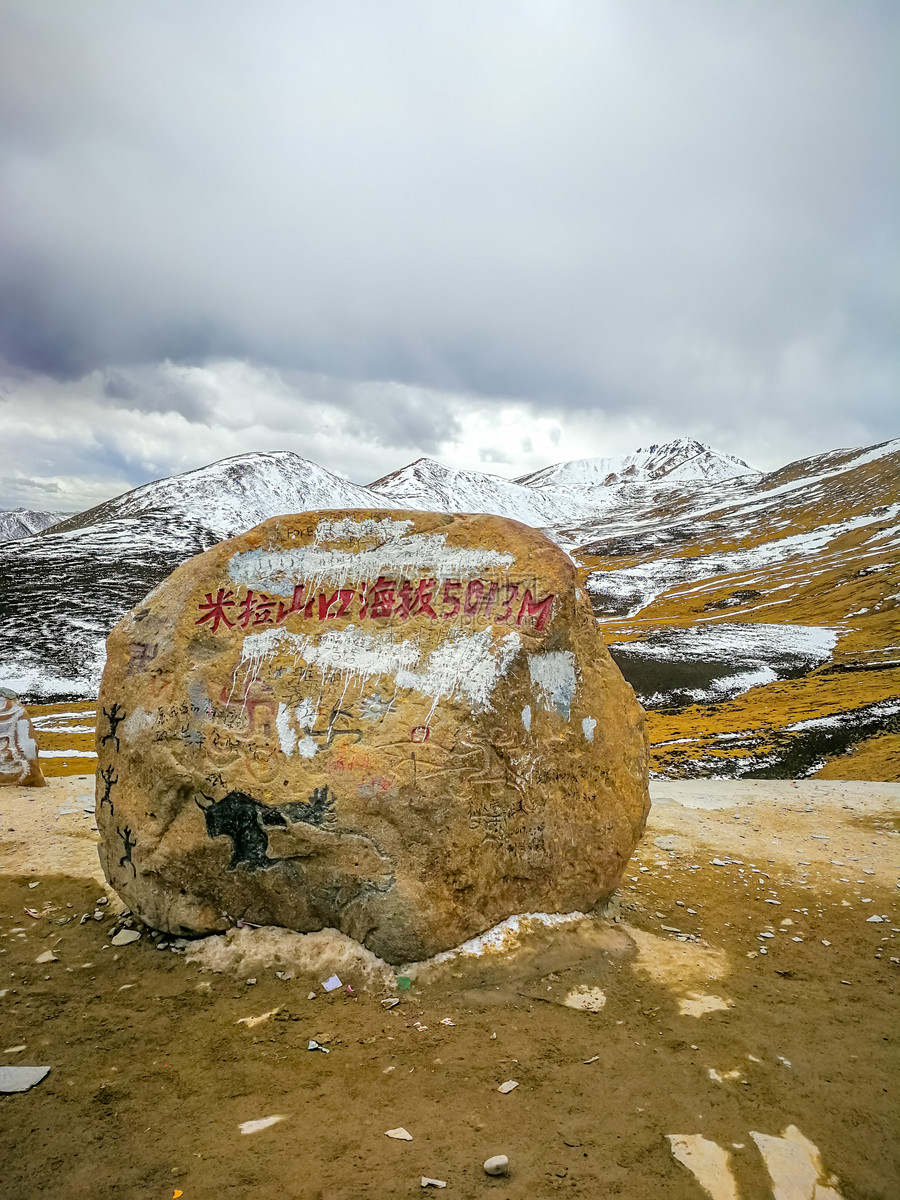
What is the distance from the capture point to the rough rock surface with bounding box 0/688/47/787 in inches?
681

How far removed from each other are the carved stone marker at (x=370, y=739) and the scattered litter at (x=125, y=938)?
32cm

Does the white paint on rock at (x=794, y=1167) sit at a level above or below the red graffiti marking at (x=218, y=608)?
below

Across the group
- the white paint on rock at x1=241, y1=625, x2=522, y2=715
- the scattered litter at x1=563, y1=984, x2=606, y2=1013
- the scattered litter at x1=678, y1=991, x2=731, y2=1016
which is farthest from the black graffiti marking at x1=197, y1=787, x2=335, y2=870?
the scattered litter at x1=678, y1=991, x2=731, y2=1016

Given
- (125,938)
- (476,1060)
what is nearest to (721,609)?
(476,1060)

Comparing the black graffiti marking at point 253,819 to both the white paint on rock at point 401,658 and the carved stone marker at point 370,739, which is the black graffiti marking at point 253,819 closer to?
the carved stone marker at point 370,739

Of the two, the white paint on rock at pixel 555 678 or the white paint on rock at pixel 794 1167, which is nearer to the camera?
the white paint on rock at pixel 794 1167

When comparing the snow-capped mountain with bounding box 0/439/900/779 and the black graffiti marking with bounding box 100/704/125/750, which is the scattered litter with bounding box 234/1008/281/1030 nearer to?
the black graffiti marking with bounding box 100/704/125/750

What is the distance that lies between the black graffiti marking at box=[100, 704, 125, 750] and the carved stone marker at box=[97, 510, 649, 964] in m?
0.04

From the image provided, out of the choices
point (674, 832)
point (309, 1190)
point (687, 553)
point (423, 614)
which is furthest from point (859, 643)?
point (687, 553)

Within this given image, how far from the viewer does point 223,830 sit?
26.9 feet

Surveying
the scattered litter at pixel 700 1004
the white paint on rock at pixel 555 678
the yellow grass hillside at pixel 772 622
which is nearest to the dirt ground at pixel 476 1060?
the scattered litter at pixel 700 1004

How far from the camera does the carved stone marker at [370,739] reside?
7.87 m

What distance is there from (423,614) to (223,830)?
3951 mm

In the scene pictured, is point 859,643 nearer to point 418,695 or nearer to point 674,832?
point 674,832
